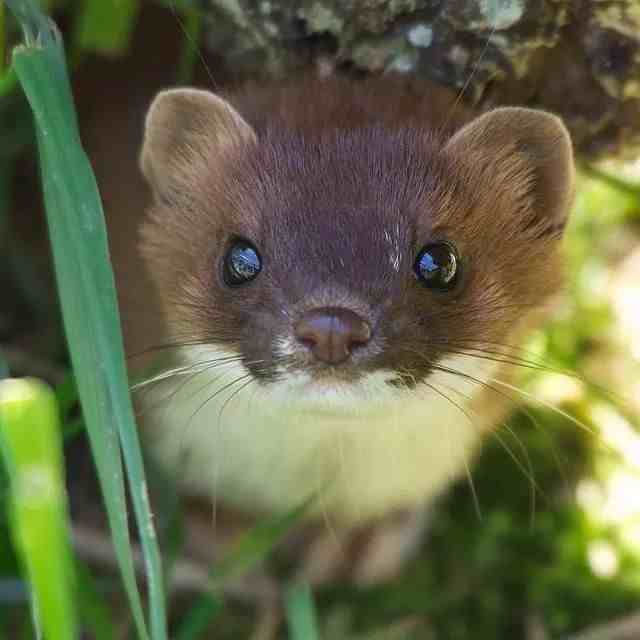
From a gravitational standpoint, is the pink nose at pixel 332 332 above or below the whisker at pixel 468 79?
below

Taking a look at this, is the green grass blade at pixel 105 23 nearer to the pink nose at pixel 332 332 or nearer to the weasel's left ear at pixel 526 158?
the weasel's left ear at pixel 526 158

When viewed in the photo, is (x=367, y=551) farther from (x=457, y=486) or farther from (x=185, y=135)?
(x=185, y=135)

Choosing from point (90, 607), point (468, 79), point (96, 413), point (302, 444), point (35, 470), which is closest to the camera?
point (35, 470)

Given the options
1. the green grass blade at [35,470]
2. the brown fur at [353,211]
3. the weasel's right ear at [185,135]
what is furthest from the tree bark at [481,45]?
the green grass blade at [35,470]

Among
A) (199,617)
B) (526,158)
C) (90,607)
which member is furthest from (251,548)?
(526,158)

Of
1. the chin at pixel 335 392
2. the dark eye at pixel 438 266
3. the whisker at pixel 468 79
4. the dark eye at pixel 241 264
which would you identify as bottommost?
the chin at pixel 335 392

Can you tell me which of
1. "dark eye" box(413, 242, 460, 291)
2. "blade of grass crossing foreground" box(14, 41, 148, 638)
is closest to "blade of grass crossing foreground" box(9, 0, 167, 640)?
"blade of grass crossing foreground" box(14, 41, 148, 638)
